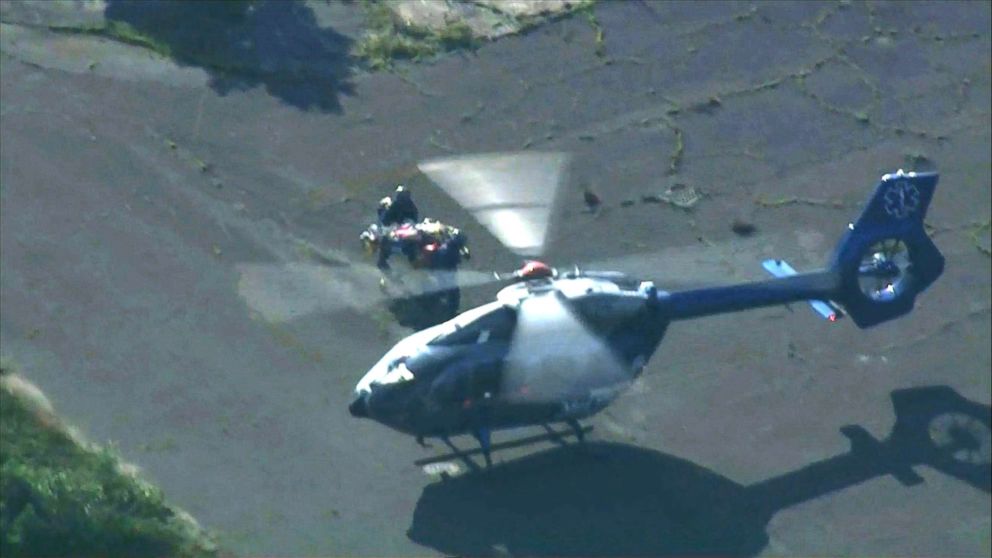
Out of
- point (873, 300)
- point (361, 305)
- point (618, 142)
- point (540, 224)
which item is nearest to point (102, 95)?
point (361, 305)

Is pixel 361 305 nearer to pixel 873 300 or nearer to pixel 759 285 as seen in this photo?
pixel 759 285

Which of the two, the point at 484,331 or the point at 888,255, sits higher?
the point at 888,255

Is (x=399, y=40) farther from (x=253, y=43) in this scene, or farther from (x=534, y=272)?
(x=534, y=272)

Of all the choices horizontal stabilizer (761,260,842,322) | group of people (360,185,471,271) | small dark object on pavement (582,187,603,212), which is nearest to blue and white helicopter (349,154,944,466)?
horizontal stabilizer (761,260,842,322)

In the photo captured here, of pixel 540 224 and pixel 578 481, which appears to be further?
pixel 578 481

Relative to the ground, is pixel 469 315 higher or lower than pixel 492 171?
lower

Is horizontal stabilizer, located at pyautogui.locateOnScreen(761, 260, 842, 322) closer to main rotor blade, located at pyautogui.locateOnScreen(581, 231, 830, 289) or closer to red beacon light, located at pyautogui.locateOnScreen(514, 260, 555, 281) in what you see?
main rotor blade, located at pyautogui.locateOnScreen(581, 231, 830, 289)

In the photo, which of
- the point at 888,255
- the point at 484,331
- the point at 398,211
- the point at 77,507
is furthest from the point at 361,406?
the point at 888,255

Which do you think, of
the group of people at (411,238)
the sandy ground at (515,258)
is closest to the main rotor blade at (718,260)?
the sandy ground at (515,258)

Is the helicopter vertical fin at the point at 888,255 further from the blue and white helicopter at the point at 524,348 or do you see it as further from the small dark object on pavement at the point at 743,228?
the small dark object on pavement at the point at 743,228
